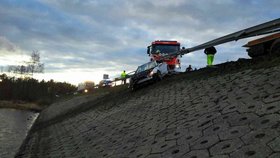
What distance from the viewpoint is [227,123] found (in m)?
9.68

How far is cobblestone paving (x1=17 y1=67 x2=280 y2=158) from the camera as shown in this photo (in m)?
8.26

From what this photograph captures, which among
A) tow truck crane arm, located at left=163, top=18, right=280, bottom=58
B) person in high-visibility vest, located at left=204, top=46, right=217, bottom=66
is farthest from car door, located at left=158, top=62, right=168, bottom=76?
tow truck crane arm, located at left=163, top=18, right=280, bottom=58

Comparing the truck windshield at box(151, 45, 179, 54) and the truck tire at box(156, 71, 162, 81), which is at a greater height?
the truck windshield at box(151, 45, 179, 54)

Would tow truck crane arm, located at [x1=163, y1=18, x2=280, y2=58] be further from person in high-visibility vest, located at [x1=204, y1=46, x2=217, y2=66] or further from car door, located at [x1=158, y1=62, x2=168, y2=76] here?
car door, located at [x1=158, y1=62, x2=168, y2=76]

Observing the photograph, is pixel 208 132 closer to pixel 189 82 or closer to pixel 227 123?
pixel 227 123

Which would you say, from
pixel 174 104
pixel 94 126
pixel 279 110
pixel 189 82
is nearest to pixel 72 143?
pixel 94 126

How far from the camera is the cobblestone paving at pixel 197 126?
8.26m

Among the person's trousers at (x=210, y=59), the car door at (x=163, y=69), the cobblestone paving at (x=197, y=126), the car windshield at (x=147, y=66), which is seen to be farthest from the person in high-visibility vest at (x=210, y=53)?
the car windshield at (x=147, y=66)

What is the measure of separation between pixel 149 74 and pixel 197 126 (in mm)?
15777

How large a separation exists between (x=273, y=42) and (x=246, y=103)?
317 inches

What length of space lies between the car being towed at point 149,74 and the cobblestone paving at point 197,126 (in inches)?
259

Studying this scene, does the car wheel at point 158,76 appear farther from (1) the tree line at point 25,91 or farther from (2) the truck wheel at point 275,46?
(1) the tree line at point 25,91

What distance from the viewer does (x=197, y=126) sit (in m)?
10.7

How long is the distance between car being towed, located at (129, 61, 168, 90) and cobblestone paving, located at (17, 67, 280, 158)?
6.57m
